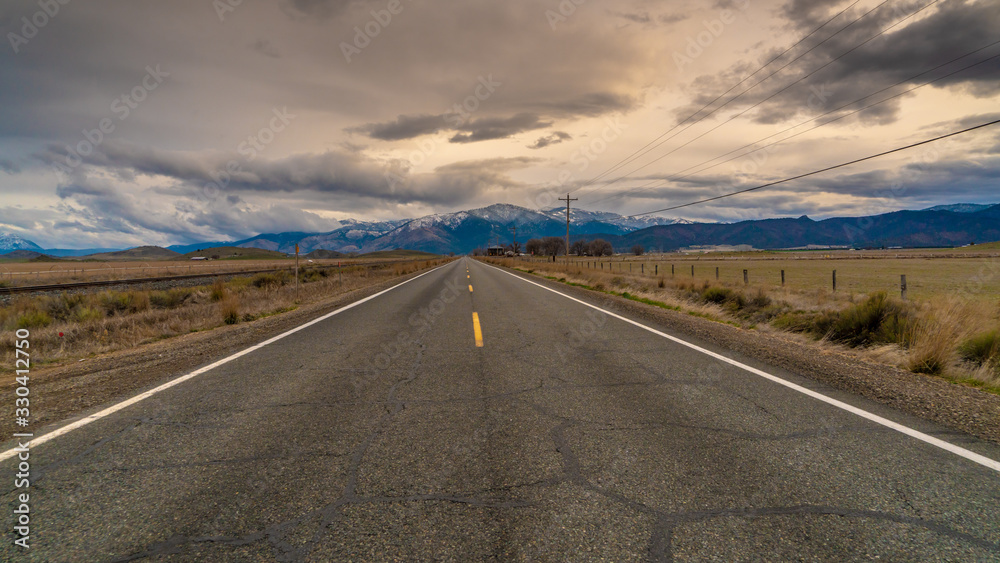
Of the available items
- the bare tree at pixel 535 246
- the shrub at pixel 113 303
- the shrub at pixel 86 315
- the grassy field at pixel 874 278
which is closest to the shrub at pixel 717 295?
the grassy field at pixel 874 278

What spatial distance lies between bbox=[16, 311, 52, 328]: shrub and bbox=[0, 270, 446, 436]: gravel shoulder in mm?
6927

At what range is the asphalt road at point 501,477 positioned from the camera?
7.77 feet

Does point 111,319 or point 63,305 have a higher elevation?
point 63,305

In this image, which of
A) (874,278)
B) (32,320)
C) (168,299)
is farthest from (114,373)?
(874,278)

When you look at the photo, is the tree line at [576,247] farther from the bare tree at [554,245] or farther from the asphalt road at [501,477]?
the asphalt road at [501,477]

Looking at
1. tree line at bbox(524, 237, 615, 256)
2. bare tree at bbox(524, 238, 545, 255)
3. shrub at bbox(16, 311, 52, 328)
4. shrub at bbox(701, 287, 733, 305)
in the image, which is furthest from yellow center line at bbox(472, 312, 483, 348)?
bare tree at bbox(524, 238, 545, 255)

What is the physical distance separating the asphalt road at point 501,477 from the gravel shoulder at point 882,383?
0.41 m

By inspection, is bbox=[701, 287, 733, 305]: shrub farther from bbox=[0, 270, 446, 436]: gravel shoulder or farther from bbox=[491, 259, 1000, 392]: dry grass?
bbox=[0, 270, 446, 436]: gravel shoulder

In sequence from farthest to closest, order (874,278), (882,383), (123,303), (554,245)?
(554,245), (874,278), (123,303), (882,383)

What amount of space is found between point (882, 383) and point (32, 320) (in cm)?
1981

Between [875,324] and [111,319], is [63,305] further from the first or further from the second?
[875,324]

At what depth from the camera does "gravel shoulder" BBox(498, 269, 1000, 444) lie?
165 inches

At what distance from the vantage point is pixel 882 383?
5.31 meters

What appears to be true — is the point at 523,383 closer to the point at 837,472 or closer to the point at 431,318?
the point at 837,472
